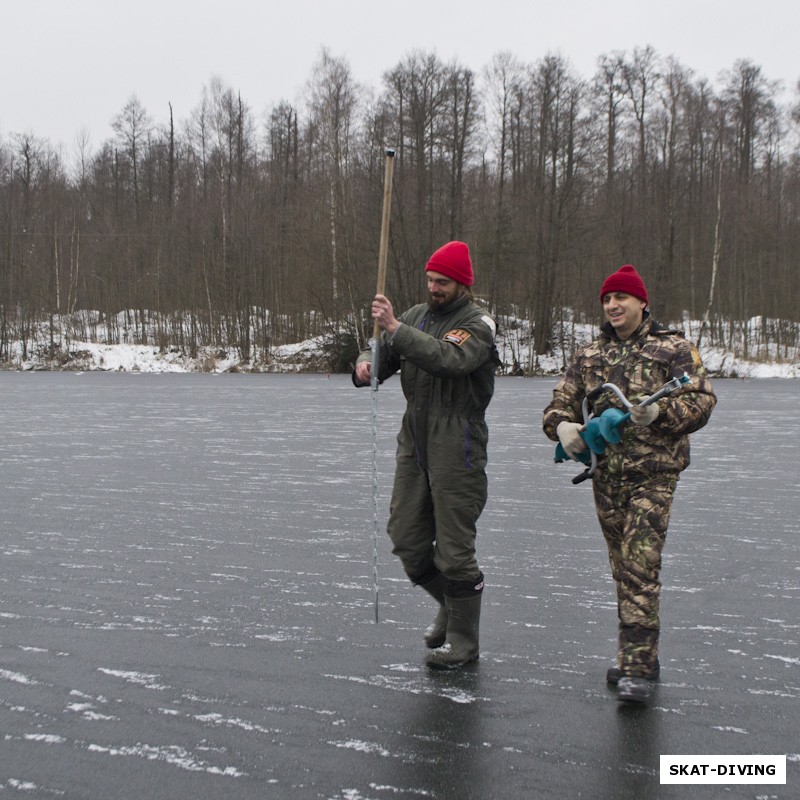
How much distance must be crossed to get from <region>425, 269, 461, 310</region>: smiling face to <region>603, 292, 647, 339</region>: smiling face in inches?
28.5

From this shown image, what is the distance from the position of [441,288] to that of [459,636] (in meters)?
1.59

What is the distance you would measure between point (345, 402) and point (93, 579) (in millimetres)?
18168

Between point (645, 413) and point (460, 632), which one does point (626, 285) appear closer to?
point (645, 413)

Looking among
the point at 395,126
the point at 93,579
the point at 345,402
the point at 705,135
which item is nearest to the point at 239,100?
the point at 395,126

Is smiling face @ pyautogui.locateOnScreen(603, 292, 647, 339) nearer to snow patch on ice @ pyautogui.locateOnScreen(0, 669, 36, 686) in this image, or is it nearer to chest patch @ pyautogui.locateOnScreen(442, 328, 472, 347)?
chest patch @ pyautogui.locateOnScreen(442, 328, 472, 347)

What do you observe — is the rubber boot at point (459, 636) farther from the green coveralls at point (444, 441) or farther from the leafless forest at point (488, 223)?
the leafless forest at point (488, 223)

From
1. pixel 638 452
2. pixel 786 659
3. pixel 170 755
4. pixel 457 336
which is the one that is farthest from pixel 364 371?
pixel 786 659

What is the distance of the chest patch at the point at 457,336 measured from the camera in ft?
14.8

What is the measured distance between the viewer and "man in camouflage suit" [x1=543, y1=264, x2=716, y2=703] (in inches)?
164

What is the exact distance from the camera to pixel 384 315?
450cm

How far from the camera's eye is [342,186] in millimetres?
46500

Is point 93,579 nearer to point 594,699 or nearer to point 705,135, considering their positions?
point 594,699

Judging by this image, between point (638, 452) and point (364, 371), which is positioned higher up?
point (364, 371)

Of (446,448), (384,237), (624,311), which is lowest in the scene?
(446,448)
